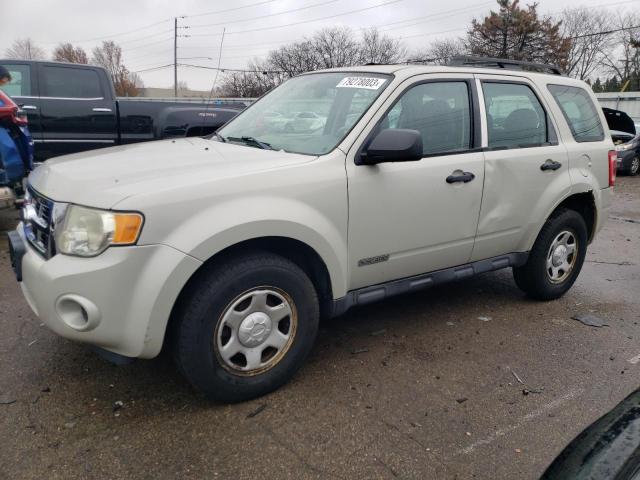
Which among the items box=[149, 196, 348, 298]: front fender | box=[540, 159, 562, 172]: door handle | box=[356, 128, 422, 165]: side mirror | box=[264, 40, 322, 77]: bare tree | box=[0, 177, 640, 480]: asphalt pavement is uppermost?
box=[264, 40, 322, 77]: bare tree

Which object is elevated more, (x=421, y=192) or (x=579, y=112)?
(x=579, y=112)

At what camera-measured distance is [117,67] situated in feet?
196

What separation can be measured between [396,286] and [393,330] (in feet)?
1.98

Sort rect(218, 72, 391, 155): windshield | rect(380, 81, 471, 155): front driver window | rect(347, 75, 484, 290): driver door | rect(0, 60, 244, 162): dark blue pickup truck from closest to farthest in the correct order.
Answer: rect(347, 75, 484, 290): driver door
rect(218, 72, 391, 155): windshield
rect(380, 81, 471, 155): front driver window
rect(0, 60, 244, 162): dark blue pickup truck

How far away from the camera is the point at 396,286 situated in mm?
3557

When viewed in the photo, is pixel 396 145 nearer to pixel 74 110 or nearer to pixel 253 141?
pixel 253 141

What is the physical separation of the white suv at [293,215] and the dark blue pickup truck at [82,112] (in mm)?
3832

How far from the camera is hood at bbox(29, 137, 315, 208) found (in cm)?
259

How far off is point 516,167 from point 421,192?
98 cm

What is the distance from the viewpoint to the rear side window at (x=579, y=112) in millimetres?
4496

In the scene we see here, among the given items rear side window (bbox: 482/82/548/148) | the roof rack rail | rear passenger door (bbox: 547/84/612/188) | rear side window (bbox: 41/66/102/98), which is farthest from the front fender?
rear side window (bbox: 41/66/102/98)

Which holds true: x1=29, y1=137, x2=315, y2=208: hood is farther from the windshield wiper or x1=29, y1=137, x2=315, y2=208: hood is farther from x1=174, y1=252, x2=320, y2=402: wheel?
x1=174, y1=252, x2=320, y2=402: wheel

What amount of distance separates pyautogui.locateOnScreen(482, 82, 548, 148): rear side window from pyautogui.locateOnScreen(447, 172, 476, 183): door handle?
363 mm

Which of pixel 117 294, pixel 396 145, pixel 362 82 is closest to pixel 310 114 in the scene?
pixel 362 82
